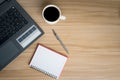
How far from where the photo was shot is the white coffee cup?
3.77 ft

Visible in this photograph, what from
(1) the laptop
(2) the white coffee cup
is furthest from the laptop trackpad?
(2) the white coffee cup

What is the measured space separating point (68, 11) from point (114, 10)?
0.21m

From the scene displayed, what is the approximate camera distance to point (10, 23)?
1145mm

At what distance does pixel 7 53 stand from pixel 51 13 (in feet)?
0.83

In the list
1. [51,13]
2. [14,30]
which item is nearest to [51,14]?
[51,13]

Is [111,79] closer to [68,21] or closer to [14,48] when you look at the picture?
[68,21]

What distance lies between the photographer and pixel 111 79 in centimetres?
121

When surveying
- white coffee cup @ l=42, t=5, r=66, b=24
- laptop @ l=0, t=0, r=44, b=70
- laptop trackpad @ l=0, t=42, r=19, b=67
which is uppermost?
white coffee cup @ l=42, t=5, r=66, b=24

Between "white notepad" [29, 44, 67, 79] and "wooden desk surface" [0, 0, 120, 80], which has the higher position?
"wooden desk surface" [0, 0, 120, 80]

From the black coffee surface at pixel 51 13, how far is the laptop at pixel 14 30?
2.5 inches

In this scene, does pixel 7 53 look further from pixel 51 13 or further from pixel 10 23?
pixel 51 13

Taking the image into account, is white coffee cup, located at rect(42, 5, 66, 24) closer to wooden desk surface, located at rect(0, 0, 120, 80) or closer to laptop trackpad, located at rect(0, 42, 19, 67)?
wooden desk surface, located at rect(0, 0, 120, 80)

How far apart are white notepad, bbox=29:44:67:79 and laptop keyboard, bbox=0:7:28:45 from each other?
12 centimetres

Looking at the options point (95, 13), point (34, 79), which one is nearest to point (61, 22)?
point (95, 13)
